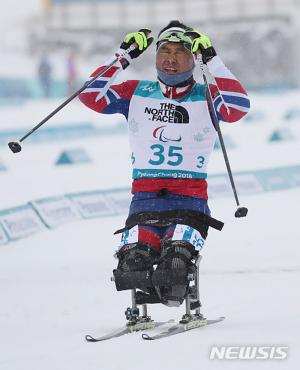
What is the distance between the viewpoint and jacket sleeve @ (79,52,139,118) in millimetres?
6504

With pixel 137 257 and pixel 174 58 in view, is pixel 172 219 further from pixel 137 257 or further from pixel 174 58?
pixel 174 58

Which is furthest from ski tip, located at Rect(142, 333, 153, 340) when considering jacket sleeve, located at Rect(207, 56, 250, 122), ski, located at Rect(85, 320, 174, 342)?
jacket sleeve, located at Rect(207, 56, 250, 122)

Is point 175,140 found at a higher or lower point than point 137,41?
lower

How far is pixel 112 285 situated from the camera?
26.9ft

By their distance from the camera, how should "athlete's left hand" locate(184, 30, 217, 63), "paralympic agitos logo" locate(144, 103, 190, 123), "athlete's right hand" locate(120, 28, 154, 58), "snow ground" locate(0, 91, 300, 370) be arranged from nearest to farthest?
1. "snow ground" locate(0, 91, 300, 370)
2. "athlete's left hand" locate(184, 30, 217, 63)
3. "paralympic agitos logo" locate(144, 103, 190, 123)
4. "athlete's right hand" locate(120, 28, 154, 58)

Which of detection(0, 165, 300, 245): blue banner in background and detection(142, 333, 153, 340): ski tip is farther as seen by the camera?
detection(0, 165, 300, 245): blue banner in background

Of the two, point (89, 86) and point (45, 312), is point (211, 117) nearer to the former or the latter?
point (89, 86)

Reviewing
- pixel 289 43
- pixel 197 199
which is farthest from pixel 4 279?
pixel 289 43

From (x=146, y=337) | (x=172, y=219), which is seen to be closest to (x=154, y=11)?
(x=172, y=219)

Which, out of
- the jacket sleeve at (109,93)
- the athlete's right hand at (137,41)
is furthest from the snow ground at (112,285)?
the athlete's right hand at (137,41)

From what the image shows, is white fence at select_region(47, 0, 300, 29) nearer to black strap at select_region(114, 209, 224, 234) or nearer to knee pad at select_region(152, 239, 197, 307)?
black strap at select_region(114, 209, 224, 234)

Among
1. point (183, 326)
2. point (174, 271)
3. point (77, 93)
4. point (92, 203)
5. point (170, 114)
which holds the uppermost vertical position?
point (92, 203)

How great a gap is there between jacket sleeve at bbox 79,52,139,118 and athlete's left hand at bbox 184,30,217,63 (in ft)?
1.67

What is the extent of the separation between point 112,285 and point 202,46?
2.68m
